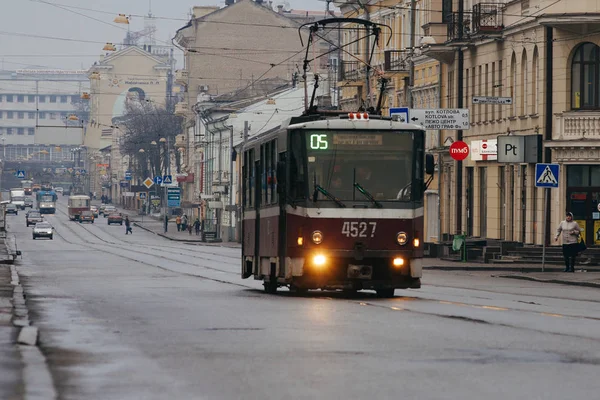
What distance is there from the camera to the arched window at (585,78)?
50.1 metres

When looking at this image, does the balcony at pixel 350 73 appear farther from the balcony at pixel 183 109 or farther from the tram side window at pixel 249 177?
the balcony at pixel 183 109

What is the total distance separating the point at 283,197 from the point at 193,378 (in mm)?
13592

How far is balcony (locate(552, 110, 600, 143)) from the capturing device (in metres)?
49.6

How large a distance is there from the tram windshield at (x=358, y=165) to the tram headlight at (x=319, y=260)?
918mm

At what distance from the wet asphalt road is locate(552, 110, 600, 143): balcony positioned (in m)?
21.7

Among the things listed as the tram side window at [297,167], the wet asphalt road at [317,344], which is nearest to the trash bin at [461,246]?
the wet asphalt road at [317,344]

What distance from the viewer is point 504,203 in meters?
55.6

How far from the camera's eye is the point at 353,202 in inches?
971

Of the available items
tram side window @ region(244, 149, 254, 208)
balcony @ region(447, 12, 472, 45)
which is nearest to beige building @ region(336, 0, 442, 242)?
balcony @ region(447, 12, 472, 45)

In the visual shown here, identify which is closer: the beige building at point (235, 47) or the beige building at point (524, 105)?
the beige building at point (524, 105)

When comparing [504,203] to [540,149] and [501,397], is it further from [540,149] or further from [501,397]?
[501,397]

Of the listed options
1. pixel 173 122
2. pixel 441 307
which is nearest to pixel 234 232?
pixel 173 122

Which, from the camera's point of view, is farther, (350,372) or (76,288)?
(76,288)

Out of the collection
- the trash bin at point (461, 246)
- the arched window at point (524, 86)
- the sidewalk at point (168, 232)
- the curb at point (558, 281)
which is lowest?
the sidewalk at point (168, 232)
